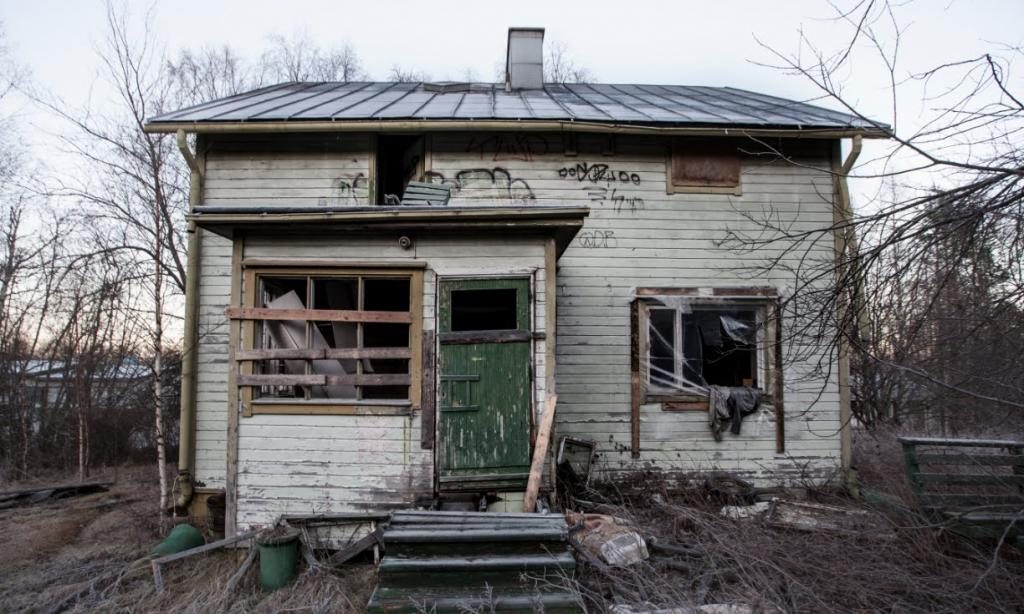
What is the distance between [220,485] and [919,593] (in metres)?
7.38

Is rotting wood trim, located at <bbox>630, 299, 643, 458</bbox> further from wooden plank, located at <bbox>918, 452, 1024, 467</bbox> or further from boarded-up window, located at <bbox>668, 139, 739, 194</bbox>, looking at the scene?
wooden plank, located at <bbox>918, 452, 1024, 467</bbox>

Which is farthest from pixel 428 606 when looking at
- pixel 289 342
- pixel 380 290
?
pixel 380 290

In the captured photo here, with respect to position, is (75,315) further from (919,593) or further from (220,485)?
(919,593)

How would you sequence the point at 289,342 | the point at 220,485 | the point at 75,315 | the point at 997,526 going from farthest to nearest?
the point at 75,315 → the point at 220,485 → the point at 289,342 → the point at 997,526

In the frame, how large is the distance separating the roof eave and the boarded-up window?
297 mm

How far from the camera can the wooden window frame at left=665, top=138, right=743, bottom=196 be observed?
7.90m

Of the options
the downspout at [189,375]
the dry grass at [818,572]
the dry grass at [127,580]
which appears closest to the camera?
the dry grass at [818,572]

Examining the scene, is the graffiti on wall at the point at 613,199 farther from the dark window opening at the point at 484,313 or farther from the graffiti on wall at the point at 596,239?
the dark window opening at the point at 484,313

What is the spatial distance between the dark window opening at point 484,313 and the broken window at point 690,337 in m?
2.12

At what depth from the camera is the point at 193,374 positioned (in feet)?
24.2

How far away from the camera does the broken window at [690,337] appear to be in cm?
768

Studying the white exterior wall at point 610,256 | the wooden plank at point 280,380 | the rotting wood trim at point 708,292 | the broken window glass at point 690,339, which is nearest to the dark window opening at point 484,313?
the white exterior wall at point 610,256

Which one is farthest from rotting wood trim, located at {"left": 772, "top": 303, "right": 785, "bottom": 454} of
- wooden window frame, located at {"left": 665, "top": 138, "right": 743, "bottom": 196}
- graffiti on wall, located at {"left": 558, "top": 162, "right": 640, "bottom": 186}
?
graffiti on wall, located at {"left": 558, "top": 162, "right": 640, "bottom": 186}

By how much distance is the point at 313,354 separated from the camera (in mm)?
5852
